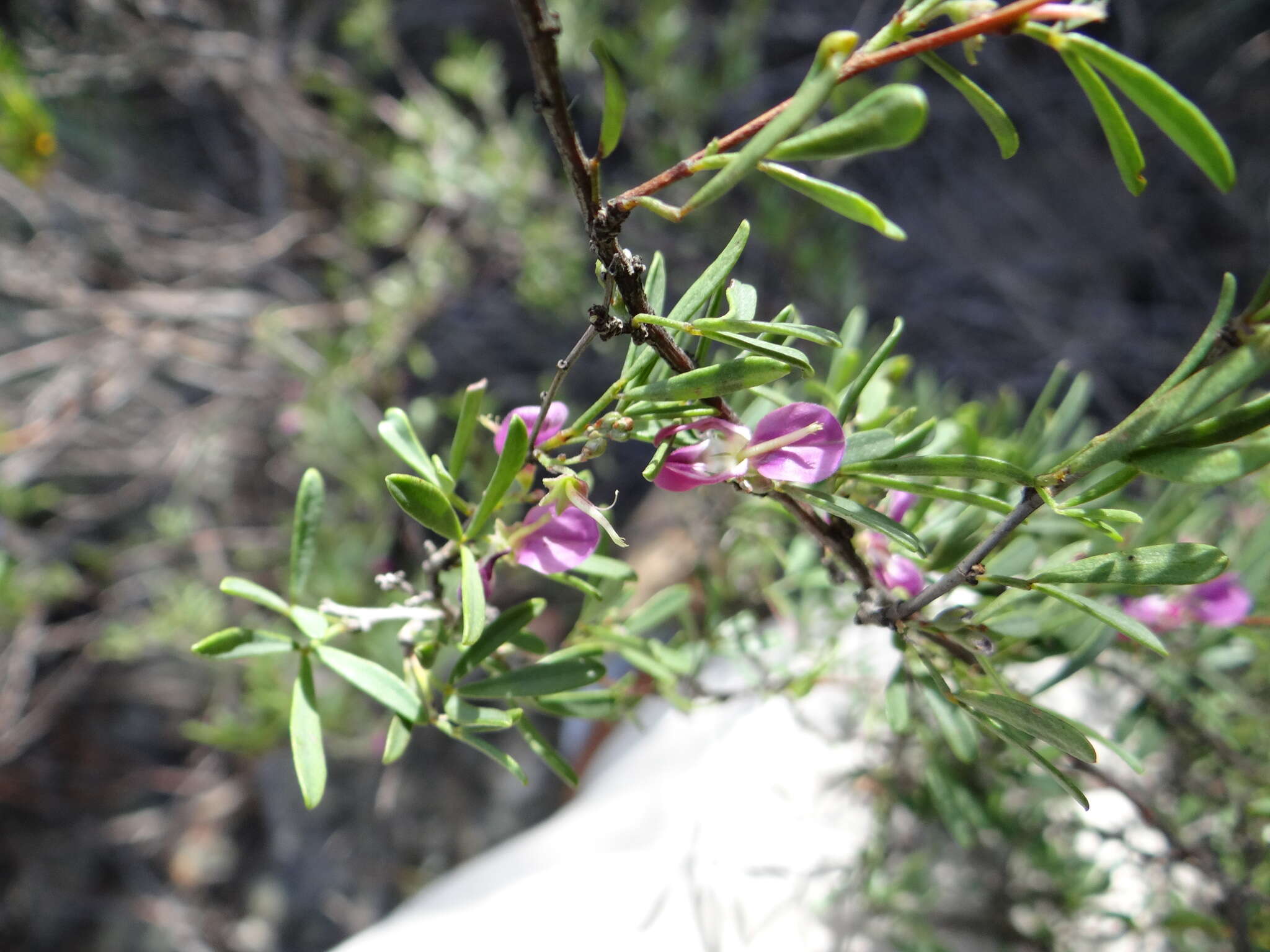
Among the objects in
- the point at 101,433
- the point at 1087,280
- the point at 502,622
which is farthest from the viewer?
the point at 1087,280

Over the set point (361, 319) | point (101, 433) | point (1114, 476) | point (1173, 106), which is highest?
point (1173, 106)

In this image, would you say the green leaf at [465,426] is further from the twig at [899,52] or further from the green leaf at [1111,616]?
the green leaf at [1111,616]

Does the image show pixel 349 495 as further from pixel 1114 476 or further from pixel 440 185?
pixel 1114 476

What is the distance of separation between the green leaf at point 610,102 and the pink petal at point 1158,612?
0.49m

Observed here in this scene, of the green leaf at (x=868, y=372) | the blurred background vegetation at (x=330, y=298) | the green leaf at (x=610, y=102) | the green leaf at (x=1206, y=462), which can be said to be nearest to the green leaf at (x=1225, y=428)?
the green leaf at (x=1206, y=462)

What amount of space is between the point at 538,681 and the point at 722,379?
0.63 feet

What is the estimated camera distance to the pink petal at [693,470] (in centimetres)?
30

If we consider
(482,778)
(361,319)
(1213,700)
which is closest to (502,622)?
(1213,700)

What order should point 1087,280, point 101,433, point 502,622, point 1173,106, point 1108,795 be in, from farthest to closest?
1. point 1087,280
2. point 101,433
3. point 1108,795
4. point 502,622
5. point 1173,106

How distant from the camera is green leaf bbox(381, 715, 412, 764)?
1.08 ft

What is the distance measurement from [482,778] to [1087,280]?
1.60 m

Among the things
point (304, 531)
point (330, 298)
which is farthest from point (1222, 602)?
point (330, 298)

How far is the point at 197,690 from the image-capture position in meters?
1.51

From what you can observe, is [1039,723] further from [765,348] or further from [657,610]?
[657,610]
